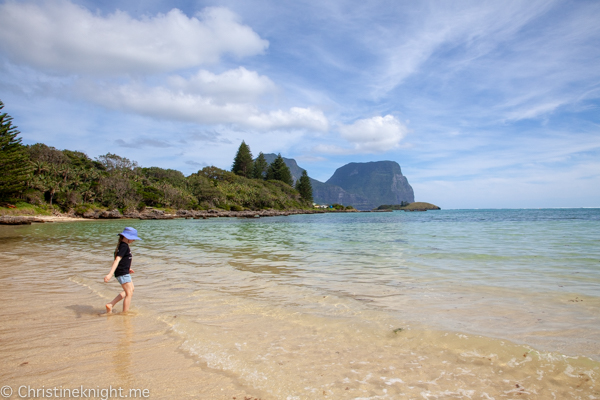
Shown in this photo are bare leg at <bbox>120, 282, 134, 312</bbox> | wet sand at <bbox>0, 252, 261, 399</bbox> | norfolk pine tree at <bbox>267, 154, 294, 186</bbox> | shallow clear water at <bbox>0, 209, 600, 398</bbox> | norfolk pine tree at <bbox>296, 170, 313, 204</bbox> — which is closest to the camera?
wet sand at <bbox>0, 252, 261, 399</bbox>

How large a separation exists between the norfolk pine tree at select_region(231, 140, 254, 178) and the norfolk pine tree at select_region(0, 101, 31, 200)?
7541cm

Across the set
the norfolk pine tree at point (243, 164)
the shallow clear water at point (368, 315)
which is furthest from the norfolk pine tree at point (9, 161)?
the norfolk pine tree at point (243, 164)

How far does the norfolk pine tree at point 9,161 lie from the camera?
40906 mm

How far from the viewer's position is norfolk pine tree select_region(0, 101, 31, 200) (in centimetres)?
4091

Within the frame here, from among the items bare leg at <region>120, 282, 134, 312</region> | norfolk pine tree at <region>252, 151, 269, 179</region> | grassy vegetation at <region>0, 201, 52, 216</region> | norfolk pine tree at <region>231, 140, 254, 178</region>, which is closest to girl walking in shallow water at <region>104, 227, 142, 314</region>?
bare leg at <region>120, 282, 134, 312</region>

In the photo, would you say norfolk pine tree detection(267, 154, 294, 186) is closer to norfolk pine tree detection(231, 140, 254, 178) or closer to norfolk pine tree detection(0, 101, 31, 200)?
norfolk pine tree detection(231, 140, 254, 178)

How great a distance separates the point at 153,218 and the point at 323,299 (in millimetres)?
57292

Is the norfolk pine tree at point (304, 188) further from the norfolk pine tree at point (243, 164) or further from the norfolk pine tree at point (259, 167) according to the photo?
the norfolk pine tree at point (243, 164)

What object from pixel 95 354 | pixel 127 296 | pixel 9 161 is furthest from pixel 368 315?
pixel 9 161

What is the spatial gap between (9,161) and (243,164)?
7959 cm

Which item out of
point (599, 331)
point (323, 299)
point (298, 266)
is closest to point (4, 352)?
point (323, 299)

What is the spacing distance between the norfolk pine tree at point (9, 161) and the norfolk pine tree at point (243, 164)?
75.4 metres

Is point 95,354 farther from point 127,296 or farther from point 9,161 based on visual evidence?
point 9,161

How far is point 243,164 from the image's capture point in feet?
389
